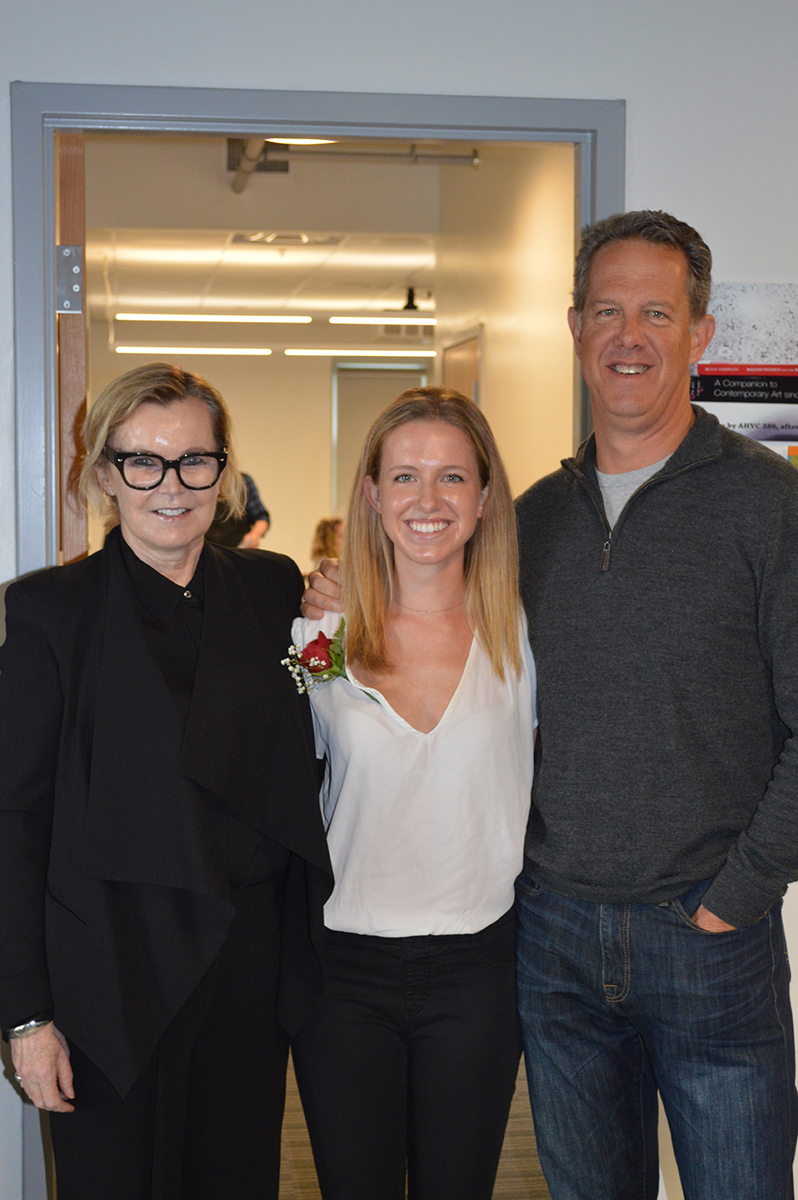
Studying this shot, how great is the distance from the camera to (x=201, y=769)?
1851mm

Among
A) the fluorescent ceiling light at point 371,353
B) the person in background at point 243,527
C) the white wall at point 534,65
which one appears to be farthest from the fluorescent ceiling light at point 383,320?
the white wall at point 534,65

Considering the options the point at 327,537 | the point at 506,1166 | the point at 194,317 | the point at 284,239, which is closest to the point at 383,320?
the point at 194,317

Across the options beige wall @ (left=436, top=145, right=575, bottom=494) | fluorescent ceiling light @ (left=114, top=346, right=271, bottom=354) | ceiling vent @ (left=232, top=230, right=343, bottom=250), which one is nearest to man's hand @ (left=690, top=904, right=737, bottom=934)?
beige wall @ (left=436, top=145, right=575, bottom=494)

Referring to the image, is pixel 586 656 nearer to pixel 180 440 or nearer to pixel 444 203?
pixel 180 440

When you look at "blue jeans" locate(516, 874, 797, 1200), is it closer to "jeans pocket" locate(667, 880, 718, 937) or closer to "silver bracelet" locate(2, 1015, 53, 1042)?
"jeans pocket" locate(667, 880, 718, 937)

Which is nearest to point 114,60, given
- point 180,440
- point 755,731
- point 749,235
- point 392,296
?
point 180,440

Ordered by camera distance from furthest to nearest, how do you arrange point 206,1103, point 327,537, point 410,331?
point 410,331
point 327,537
point 206,1103

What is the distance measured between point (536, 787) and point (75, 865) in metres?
0.83

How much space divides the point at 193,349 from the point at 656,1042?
480 inches

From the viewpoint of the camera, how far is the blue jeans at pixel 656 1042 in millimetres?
1896

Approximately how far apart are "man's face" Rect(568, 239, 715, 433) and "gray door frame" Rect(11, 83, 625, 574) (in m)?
0.60

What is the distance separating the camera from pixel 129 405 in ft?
6.27

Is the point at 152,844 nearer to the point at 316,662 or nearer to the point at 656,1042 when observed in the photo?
the point at 316,662

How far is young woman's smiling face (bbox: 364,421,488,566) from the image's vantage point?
2061 millimetres
